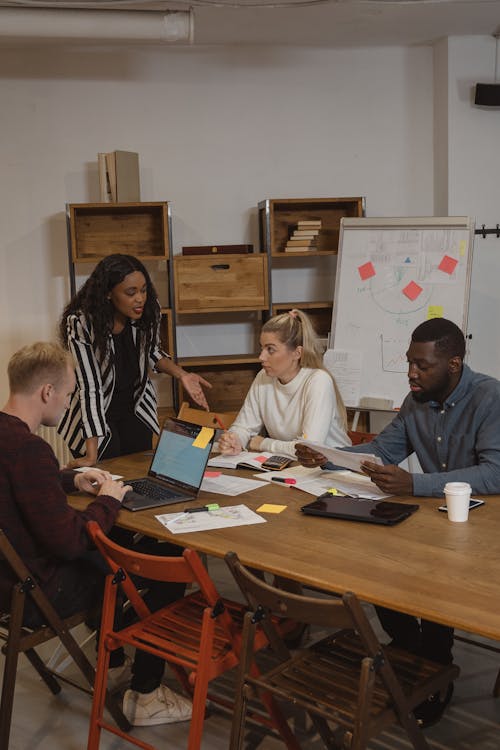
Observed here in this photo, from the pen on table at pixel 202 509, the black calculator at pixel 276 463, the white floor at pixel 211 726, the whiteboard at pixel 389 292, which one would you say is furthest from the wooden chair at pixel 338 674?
the whiteboard at pixel 389 292

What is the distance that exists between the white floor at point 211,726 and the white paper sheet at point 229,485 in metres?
0.76

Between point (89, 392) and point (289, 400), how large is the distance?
2.85 feet

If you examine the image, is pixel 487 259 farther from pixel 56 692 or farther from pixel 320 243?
pixel 56 692

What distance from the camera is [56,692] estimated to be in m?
3.00

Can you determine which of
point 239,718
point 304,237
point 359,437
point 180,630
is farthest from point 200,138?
point 239,718

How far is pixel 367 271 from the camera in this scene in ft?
15.7

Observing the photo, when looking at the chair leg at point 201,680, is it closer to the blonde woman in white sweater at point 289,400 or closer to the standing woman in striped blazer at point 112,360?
the blonde woman in white sweater at point 289,400

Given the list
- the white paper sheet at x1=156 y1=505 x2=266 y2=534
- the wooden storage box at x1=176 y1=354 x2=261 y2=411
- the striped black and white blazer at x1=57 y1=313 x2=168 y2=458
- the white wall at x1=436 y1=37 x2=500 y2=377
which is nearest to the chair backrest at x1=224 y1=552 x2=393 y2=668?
the white paper sheet at x1=156 y1=505 x2=266 y2=534

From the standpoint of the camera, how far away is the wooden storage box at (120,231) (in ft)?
16.5

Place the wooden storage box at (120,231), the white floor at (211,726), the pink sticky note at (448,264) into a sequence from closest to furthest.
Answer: the white floor at (211,726), the pink sticky note at (448,264), the wooden storage box at (120,231)

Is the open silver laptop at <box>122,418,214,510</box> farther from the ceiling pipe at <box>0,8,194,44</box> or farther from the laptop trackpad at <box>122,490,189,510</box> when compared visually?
the ceiling pipe at <box>0,8,194,44</box>

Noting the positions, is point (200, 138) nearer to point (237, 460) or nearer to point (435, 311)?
point (435, 311)

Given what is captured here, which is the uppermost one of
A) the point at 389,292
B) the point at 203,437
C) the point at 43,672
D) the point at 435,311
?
the point at 389,292

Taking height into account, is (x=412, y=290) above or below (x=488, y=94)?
below
